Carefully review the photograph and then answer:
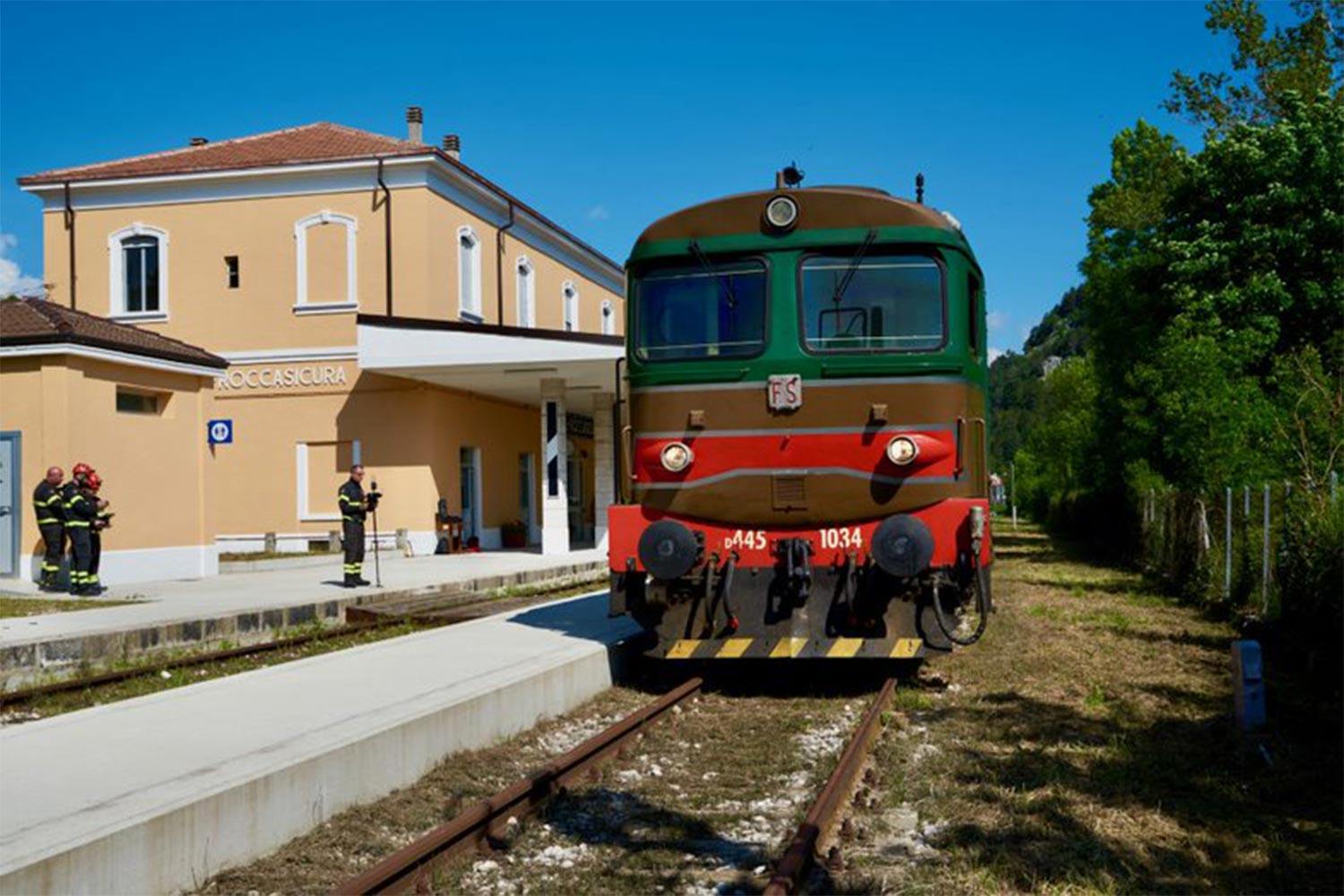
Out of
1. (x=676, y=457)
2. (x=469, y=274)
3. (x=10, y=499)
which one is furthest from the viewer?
(x=469, y=274)

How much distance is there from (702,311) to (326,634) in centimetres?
630

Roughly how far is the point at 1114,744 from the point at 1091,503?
26715mm

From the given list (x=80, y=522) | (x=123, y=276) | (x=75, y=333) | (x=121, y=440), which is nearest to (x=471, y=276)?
(x=123, y=276)

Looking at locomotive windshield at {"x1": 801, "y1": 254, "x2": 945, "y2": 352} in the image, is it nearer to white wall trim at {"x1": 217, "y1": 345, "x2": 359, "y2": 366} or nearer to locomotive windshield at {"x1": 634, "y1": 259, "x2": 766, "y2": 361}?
locomotive windshield at {"x1": 634, "y1": 259, "x2": 766, "y2": 361}

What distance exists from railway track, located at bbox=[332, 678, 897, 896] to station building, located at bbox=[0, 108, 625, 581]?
17.0 metres

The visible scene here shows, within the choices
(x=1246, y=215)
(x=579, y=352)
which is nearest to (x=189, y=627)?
(x=579, y=352)

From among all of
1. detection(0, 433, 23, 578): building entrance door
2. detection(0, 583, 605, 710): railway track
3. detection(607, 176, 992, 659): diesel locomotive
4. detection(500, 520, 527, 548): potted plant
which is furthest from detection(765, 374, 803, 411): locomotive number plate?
detection(500, 520, 527, 548): potted plant

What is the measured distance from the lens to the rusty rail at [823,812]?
4832 millimetres

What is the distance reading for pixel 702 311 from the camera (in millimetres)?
9508

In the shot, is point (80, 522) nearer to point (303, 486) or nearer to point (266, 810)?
point (303, 486)

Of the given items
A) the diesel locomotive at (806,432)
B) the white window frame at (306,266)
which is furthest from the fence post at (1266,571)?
the white window frame at (306,266)

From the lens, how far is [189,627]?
1256 cm

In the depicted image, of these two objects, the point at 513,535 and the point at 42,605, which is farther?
the point at 513,535

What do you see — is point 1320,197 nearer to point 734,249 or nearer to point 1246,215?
point 1246,215
